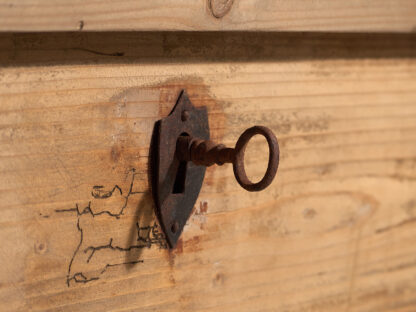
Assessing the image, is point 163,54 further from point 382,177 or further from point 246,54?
point 382,177

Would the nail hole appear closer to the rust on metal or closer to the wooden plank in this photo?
the rust on metal

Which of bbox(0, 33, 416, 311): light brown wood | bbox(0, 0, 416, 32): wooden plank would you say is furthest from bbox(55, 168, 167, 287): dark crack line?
bbox(0, 0, 416, 32): wooden plank

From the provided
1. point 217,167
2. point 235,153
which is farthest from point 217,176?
point 235,153

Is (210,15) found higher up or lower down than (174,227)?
higher up

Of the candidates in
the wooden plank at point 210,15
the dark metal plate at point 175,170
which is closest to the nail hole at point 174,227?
the dark metal plate at point 175,170

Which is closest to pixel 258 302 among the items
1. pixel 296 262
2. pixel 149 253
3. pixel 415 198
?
pixel 296 262

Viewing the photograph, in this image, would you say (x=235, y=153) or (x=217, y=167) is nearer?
(x=235, y=153)

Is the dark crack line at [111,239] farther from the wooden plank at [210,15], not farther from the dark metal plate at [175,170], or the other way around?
the wooden plank at [210,15]

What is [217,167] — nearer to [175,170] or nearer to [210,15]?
[175,170]

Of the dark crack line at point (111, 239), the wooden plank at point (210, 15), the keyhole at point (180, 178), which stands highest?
the wooden plank at point (210, 15)
